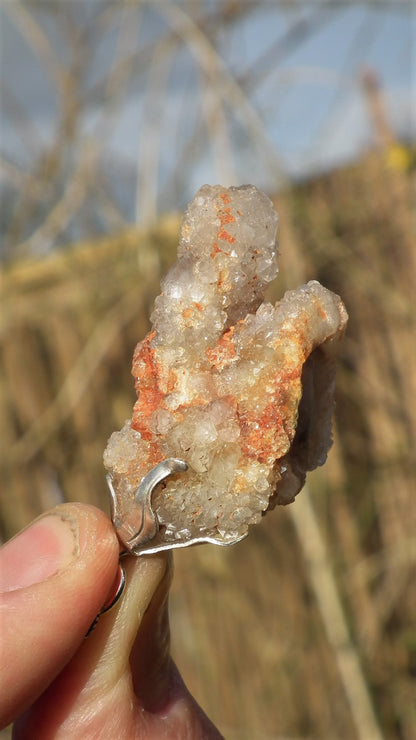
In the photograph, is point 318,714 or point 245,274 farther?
point 318,714

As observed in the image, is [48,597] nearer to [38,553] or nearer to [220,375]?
[38,553]

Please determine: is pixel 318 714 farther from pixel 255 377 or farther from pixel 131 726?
pixel 255 377

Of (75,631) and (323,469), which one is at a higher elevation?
(75,631)

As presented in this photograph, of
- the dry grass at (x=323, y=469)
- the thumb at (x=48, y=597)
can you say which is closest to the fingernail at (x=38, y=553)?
the thumb at (x=48, y=597)

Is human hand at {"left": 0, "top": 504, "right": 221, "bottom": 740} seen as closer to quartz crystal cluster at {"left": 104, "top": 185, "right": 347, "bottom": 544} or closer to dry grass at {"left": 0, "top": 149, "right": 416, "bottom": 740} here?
quartz crystal cluster at {"left": 104, "top": 185, "right": 347, "bottom": 544}

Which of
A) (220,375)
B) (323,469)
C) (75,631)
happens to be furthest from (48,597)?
(323,469)

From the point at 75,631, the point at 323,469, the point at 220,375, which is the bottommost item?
the point at 323,469

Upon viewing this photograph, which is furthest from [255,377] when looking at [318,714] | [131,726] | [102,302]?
[318,714]
